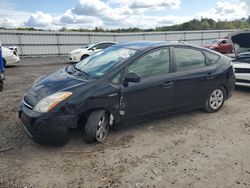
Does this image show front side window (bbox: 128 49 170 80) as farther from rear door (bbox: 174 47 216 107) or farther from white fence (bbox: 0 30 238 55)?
white fence (bbox: 0 30 238 55)

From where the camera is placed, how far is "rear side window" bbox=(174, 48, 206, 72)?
4.60 meters

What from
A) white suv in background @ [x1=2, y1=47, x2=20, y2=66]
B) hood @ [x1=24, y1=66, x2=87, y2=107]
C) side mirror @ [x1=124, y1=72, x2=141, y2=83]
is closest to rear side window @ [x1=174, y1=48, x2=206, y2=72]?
side mirror @ [x1=124, y1=72, x2=141, y2=83]

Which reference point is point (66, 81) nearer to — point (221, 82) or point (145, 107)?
point (145, 107)

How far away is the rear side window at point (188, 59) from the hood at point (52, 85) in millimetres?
1872

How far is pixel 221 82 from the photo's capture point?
17.1 feet

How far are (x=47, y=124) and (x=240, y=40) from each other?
6.54 m

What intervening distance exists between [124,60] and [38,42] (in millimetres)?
17104

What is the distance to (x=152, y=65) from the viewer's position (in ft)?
14.1

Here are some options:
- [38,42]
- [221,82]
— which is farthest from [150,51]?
[38,42]

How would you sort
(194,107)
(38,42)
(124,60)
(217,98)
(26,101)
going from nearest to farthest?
(26,101) → (124,60) → (194,107) → (217,98) → (38,42)

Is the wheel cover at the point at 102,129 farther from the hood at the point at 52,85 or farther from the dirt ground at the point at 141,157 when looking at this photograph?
the hood at the point at 52,85

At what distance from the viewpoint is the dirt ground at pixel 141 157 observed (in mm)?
2920

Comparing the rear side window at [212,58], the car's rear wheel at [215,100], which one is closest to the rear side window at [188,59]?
the rear side window at [212,58]

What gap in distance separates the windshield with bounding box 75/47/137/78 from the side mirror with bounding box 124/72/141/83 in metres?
0.29
